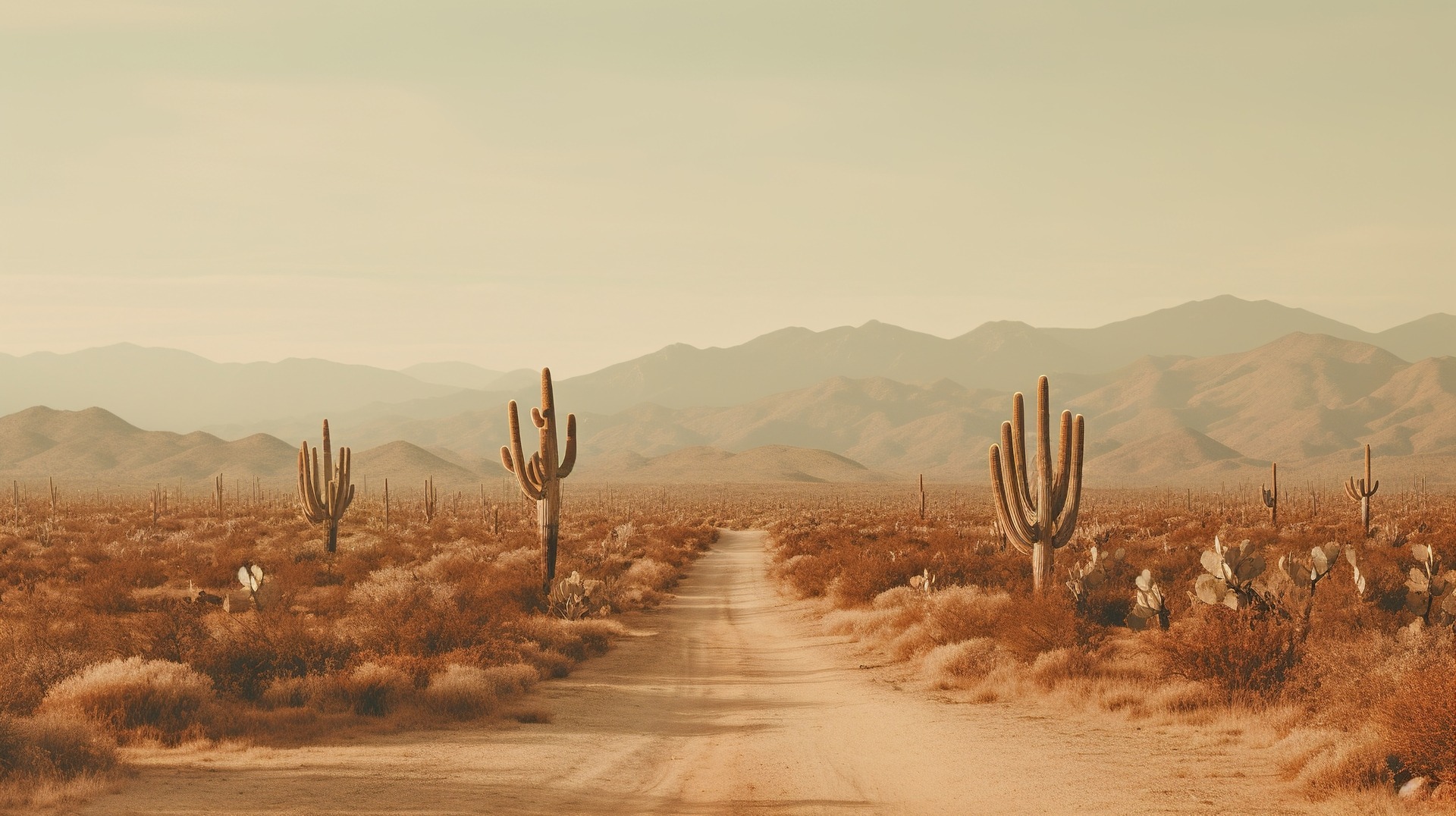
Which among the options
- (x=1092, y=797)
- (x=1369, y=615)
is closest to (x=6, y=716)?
(x=1092, y=797)

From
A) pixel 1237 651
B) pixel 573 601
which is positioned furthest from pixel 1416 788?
pixel 573 601

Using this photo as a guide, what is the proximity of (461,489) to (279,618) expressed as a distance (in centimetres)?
13327

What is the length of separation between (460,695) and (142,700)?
128 inches

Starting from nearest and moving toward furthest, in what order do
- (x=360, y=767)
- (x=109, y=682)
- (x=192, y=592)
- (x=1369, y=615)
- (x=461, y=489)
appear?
1. (x=360, y=767)
2. (x=109, y=682)
3. (x=1369, y=615)
4. (x=192, y=592)
5. (x=461, y=489)

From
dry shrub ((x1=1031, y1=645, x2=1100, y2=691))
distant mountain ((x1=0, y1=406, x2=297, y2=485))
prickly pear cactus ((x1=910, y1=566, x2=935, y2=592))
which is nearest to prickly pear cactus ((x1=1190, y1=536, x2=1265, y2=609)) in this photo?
dry shrub ((x1=1031, y1=645, x2=1100, y2=691))

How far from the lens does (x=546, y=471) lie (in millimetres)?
Result: 21859

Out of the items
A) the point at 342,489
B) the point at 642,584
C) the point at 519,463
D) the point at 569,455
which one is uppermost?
the point at 569,455

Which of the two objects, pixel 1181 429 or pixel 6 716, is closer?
pixel 6 716

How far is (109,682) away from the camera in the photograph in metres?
10.9

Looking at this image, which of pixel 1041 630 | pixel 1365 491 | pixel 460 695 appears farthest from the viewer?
pixel 1365 491

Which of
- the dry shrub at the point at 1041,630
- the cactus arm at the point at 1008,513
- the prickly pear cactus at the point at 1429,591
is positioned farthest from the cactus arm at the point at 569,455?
the prickly pear cactus at the point at 1429,591

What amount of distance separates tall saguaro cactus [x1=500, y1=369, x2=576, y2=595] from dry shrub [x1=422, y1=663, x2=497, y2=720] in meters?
8.76

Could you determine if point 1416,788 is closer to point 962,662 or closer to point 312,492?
point 962,662

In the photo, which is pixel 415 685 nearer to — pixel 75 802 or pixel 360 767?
pixel 360 767
